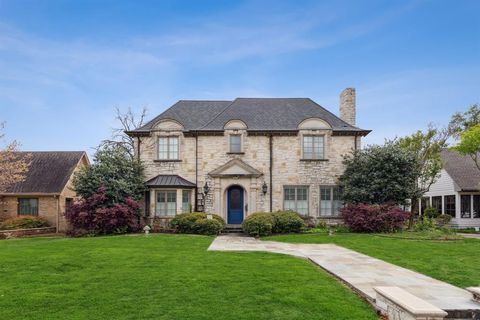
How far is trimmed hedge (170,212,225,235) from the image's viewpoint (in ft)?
61.4

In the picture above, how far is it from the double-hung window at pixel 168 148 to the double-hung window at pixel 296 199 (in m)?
7.03

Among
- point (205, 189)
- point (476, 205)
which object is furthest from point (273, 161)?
point (476, 205)

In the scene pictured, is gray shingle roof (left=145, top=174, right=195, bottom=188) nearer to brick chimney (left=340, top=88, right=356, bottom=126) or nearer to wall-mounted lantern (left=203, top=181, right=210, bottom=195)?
wall-mounted lantern (left=203, top=181, right=210, bottom=195)

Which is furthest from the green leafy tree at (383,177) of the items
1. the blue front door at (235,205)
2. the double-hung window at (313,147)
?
the blue front door at (235,205)

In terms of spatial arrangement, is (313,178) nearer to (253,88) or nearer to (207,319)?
(253,88)

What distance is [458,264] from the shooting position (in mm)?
10414

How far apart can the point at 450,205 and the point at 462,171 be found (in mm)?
2802

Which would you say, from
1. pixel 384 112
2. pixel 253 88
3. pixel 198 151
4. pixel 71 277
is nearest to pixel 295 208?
pixel 198 151

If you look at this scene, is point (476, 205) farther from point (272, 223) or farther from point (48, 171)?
point (48, 171)

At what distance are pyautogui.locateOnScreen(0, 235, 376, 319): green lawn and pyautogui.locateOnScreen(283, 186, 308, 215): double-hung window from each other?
10143 mm

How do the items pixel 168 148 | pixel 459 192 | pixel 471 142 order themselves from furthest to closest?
pixel 459 192 → pixel 168 148 → pixel 471 142

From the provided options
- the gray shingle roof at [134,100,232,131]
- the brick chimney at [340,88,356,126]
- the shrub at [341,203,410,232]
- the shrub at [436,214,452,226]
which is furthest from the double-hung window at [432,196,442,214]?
the gray shingle roof at [134,100,232,131]

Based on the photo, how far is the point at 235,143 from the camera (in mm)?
21547

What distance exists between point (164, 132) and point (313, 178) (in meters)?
9.36
